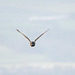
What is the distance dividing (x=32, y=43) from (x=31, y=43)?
0.53 meters

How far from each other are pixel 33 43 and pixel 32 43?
53cm

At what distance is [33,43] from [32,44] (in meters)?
1.08

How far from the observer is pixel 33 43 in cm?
11269

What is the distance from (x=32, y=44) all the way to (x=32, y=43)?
0.95 metres

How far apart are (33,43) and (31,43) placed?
106cm

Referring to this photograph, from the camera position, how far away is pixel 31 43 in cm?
11269

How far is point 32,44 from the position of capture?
11188 cm

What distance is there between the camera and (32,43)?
113m
